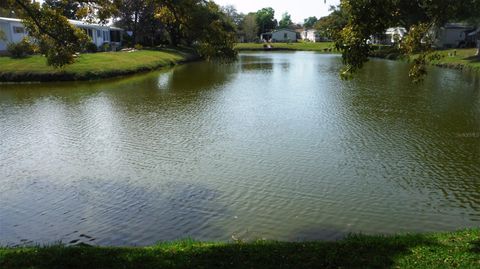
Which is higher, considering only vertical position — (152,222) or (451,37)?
(451,37)

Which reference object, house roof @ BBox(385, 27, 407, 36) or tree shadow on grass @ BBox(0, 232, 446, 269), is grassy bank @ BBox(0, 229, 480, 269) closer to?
tree shadow on grass @ BBox(0, 232, 446, 269)

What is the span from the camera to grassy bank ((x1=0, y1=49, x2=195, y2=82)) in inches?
1804

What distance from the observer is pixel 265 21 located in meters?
178

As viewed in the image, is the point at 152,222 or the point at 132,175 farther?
the point at 132,175

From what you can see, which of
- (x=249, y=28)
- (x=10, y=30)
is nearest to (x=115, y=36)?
(x=10, y=30)

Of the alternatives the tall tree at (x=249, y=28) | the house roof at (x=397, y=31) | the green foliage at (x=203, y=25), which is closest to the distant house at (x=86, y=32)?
the house roof at (x=397, y=31)

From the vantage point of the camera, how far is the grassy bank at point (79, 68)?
45812 millimetres

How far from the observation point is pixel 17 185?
1655 centimetres

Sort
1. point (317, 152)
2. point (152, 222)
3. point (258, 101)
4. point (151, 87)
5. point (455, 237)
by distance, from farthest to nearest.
A: point (151, 87) < point (258, 101) < point (317, 152) < point (152, 222) < point (455, 237)

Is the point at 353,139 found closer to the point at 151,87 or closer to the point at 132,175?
the point at 132,175

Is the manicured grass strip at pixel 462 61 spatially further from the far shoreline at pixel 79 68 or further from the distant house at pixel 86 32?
the distant house at pixel 86 32

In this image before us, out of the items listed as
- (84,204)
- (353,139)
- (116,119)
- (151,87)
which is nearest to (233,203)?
(84,204)

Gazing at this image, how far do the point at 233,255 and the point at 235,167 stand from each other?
30.1 feet

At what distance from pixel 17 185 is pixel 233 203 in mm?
7939
